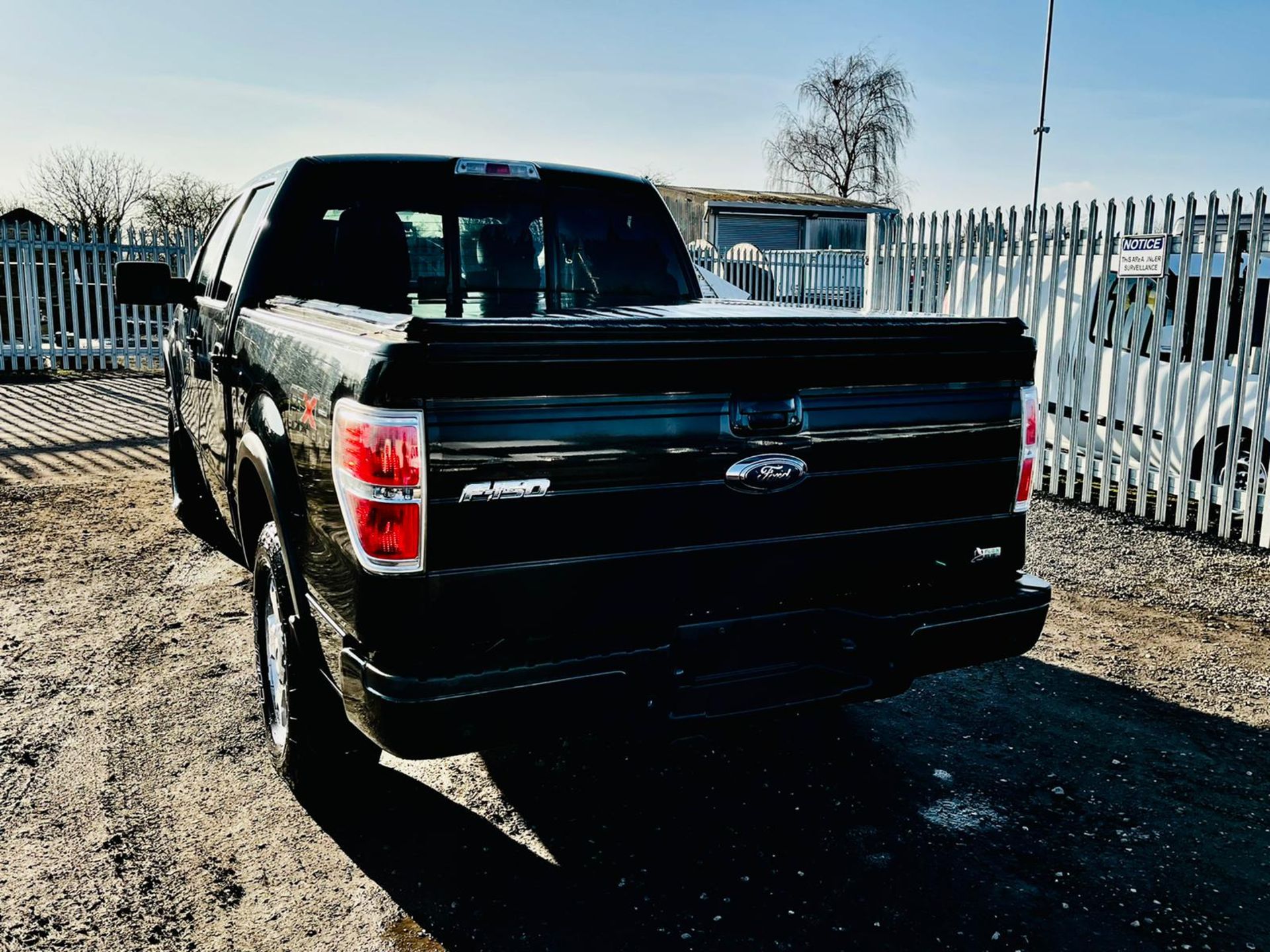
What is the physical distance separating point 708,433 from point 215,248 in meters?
3.54

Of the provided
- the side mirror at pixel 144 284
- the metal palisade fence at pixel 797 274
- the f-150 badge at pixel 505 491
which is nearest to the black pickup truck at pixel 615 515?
the f-150 badge at pixel 505 491

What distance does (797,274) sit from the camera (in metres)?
22.1

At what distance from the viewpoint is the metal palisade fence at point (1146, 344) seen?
268 inches

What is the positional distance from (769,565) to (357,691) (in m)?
1.12

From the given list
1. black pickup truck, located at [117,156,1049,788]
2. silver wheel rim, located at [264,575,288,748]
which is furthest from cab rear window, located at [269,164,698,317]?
silver wheel rim, located at [264,575,288,748]

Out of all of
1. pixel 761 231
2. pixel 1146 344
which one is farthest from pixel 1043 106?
pixel 1146 344

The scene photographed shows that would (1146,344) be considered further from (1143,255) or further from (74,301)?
(74,301)

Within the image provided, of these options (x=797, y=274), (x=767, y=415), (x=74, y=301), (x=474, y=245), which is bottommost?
(x=767, y=415)

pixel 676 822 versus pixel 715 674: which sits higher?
pixel 715 674

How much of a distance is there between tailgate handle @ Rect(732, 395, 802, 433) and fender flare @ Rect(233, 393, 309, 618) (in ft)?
4.08

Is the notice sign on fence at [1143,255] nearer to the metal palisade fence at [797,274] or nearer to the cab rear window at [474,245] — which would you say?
the cab rear window at [474,245]

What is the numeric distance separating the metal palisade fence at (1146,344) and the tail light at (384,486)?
237 inches

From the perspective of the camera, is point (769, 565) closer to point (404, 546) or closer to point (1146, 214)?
point (404, 546)

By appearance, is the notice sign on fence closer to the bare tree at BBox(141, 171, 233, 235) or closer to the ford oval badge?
the ford oval badge
